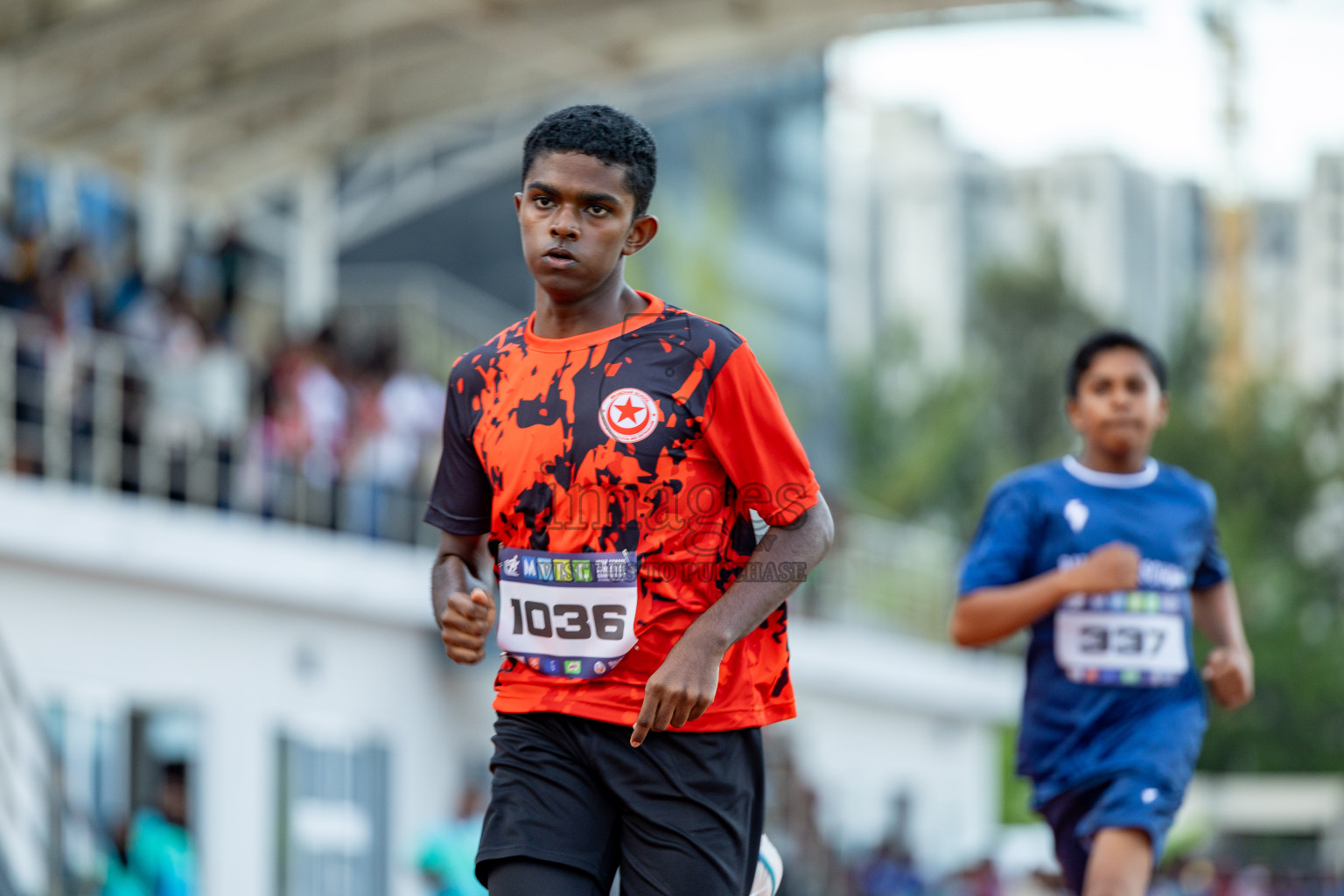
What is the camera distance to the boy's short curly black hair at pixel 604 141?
433cm

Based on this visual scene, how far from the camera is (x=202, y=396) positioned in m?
15.9

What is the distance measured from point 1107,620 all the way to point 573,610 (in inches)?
102

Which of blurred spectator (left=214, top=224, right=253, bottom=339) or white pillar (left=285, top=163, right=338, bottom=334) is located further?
white pillar (left=285, top=163, right=338, bottom=334)

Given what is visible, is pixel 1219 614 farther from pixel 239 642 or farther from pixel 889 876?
pixel 889 876

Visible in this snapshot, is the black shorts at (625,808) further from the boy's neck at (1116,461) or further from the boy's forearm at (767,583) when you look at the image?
the boy's neck at (1116,461)

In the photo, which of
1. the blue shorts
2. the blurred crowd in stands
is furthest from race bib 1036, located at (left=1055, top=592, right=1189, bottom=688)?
the blurred crowd in stands

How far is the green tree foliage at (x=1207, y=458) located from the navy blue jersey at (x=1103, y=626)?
3213 cm

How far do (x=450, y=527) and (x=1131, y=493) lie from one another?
9.16 ft

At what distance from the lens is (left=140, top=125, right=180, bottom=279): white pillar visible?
20375mm

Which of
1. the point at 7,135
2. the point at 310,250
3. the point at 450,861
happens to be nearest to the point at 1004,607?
the point at 450,861

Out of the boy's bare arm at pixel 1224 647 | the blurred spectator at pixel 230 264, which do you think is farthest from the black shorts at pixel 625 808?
the blurred spectator at pixel 230 264

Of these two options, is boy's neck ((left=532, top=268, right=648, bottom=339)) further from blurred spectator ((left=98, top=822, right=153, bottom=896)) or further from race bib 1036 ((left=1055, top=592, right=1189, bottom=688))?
blurred spectator ((left=98, top=822, right=153, bottom=896))

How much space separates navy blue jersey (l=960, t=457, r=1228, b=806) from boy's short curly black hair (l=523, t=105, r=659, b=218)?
2.46 m

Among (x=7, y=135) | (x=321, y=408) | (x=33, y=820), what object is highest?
(x=7, y=135)
